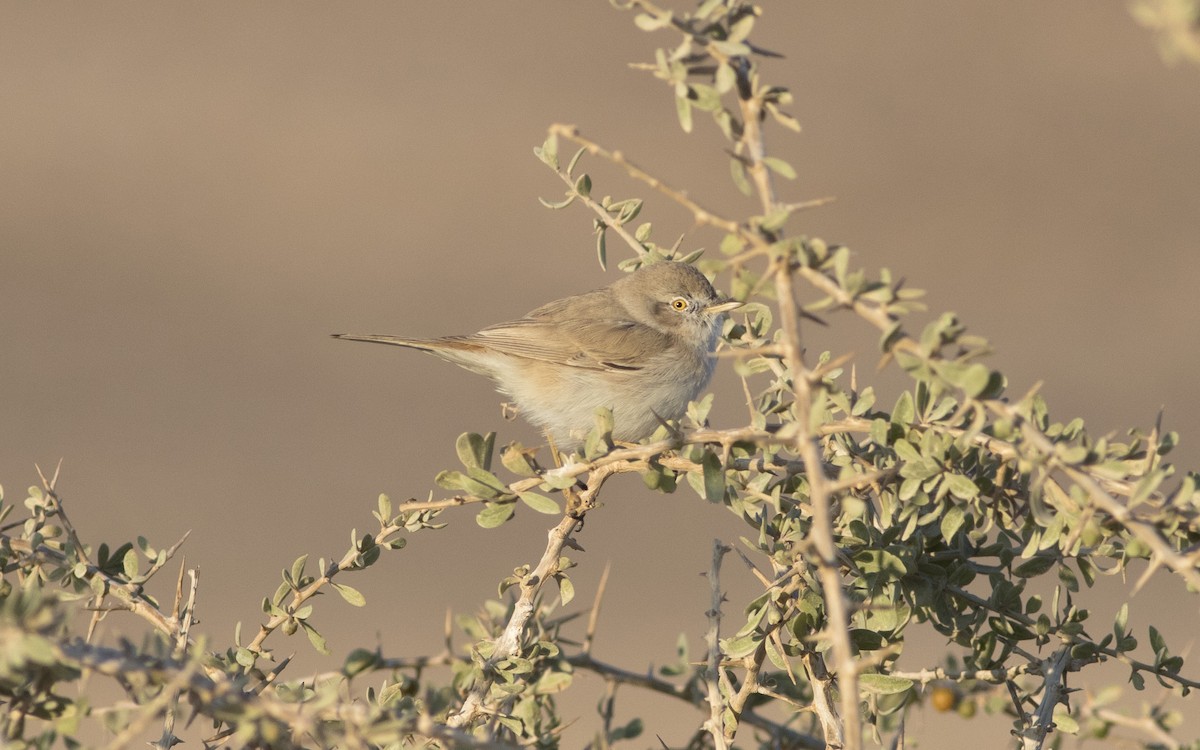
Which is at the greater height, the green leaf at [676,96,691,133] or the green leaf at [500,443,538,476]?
the green leaf at [676,96,691,133]

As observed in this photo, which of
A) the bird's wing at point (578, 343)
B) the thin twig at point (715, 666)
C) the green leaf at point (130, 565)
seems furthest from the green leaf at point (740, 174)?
the bird's wing at point (578, 343)

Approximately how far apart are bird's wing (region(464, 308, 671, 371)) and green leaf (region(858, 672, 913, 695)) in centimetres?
348

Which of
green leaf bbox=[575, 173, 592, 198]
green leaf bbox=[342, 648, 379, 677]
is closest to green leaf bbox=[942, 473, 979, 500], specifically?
green leaf bbox=[342, 648, 379, 677]

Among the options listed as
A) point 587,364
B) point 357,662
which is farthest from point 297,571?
point 587,364

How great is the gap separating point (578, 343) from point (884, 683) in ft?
11.9

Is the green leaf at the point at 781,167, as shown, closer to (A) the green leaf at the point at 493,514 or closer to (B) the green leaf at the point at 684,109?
(B) the green leaf at the point at 684,109

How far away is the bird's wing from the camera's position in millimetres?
5777

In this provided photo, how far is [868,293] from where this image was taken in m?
1.90

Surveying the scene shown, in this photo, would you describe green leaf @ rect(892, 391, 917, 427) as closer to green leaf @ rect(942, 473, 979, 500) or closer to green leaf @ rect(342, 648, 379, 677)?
green leaf @ rect(942, 473, 979, 500)

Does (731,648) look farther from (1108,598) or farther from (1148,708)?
(1108,598)

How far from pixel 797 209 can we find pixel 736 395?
11.5 m

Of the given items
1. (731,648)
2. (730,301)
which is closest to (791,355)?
(731,648)

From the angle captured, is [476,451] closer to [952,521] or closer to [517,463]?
[517,463]

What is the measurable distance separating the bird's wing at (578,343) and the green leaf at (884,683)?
3477 mm
